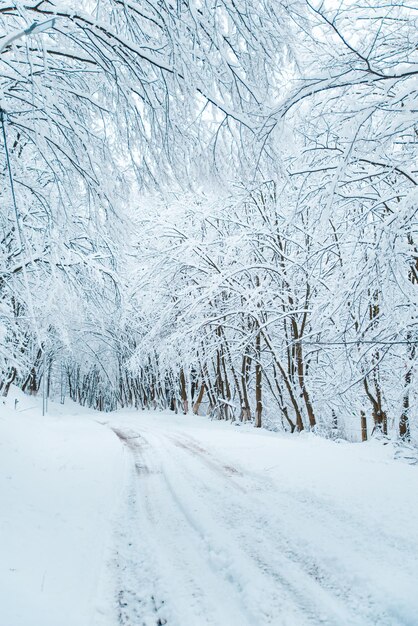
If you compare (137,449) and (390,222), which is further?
(137,449)

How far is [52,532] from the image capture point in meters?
4.39

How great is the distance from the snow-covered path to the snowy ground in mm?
14

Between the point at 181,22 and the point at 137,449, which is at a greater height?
the point at 181,22

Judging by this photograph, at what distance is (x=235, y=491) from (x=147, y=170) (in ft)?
15.4

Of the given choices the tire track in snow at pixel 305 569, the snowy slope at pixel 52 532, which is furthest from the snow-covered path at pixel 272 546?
the snowy slope at pixel 52 532

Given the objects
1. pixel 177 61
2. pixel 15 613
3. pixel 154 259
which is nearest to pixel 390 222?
pixel 177 61

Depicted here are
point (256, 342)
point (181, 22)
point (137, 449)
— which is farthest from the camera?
point (256, 342)

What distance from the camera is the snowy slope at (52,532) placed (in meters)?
2.82

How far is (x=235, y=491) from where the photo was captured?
5742 millimetres

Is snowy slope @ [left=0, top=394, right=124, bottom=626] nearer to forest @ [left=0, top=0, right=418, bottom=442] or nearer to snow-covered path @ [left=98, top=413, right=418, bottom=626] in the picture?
snow-covered path @ [left=98, top=413, right=418, bottom=626]

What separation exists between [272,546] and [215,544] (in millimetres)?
553

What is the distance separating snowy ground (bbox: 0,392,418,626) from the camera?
276cm

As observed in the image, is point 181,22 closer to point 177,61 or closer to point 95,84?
point 177,61

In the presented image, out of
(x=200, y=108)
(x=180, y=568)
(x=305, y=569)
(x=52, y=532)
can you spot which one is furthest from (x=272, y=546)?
(x=200, y=108)
